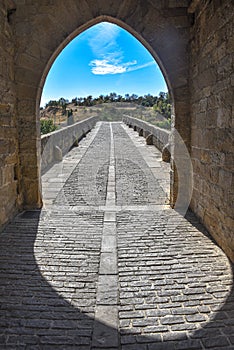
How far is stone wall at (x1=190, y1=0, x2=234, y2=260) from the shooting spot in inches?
116

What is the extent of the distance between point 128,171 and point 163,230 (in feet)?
13.5

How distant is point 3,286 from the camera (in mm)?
2529

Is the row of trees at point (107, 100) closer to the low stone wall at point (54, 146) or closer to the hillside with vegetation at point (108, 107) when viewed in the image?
the hillside with vegetation at point (108, 107)

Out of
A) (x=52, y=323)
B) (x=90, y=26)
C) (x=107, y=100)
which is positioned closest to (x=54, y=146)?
(x=90, y=26)

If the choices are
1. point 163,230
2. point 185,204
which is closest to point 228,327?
point 163,230

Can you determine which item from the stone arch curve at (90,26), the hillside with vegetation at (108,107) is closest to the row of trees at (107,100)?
the hillside with vegetation at (108,107)

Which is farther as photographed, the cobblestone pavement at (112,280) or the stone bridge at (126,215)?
the stone bridge at (126,215)

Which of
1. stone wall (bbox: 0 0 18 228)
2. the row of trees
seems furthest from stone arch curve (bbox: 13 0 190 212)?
the row of trees

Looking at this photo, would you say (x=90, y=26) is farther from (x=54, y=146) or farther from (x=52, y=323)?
(x=54, y=146)

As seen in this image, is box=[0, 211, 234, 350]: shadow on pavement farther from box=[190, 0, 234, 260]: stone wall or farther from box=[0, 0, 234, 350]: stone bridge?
box=[190, 0, 234, 260]: stone wall

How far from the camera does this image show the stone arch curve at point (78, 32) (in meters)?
4.11

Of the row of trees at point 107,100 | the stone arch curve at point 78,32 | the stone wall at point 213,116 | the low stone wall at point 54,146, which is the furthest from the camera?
the row of trees at point 107,100

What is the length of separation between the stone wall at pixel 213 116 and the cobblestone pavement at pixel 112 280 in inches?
12.3

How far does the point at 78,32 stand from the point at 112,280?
3538mm
